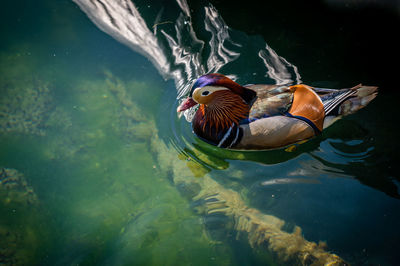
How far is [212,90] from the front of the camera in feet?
10.3

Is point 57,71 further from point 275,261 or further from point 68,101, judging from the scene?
point 275,261

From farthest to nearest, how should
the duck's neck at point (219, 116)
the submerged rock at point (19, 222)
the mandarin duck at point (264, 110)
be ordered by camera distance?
the duck's neck at point (219, 116), the mandarin duck at point (264, 110), the submerged rock at point (19, 222)

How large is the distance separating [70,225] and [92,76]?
2172 millimetres

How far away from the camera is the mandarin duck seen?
302 cm

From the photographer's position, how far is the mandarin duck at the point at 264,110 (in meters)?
3.02

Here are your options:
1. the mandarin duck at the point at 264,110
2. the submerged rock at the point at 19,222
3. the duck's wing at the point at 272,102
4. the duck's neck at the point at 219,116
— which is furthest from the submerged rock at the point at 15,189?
the duck's wing at the point at 272,102

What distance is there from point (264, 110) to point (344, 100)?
942 mm

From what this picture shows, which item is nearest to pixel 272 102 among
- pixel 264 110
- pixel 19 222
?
pixel 264 110

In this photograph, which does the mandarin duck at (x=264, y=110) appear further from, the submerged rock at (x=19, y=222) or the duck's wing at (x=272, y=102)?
the submerged rock at (x=19, y=222)

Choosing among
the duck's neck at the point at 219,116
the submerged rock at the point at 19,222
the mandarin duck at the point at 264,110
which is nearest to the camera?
the submerged rock at the point at 19,222

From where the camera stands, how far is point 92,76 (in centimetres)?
A: 403

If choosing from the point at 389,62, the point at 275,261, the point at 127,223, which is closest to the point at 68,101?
the point at 127,223

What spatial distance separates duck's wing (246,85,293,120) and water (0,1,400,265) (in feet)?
1.82

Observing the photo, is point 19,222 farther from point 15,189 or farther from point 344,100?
point 344,100
